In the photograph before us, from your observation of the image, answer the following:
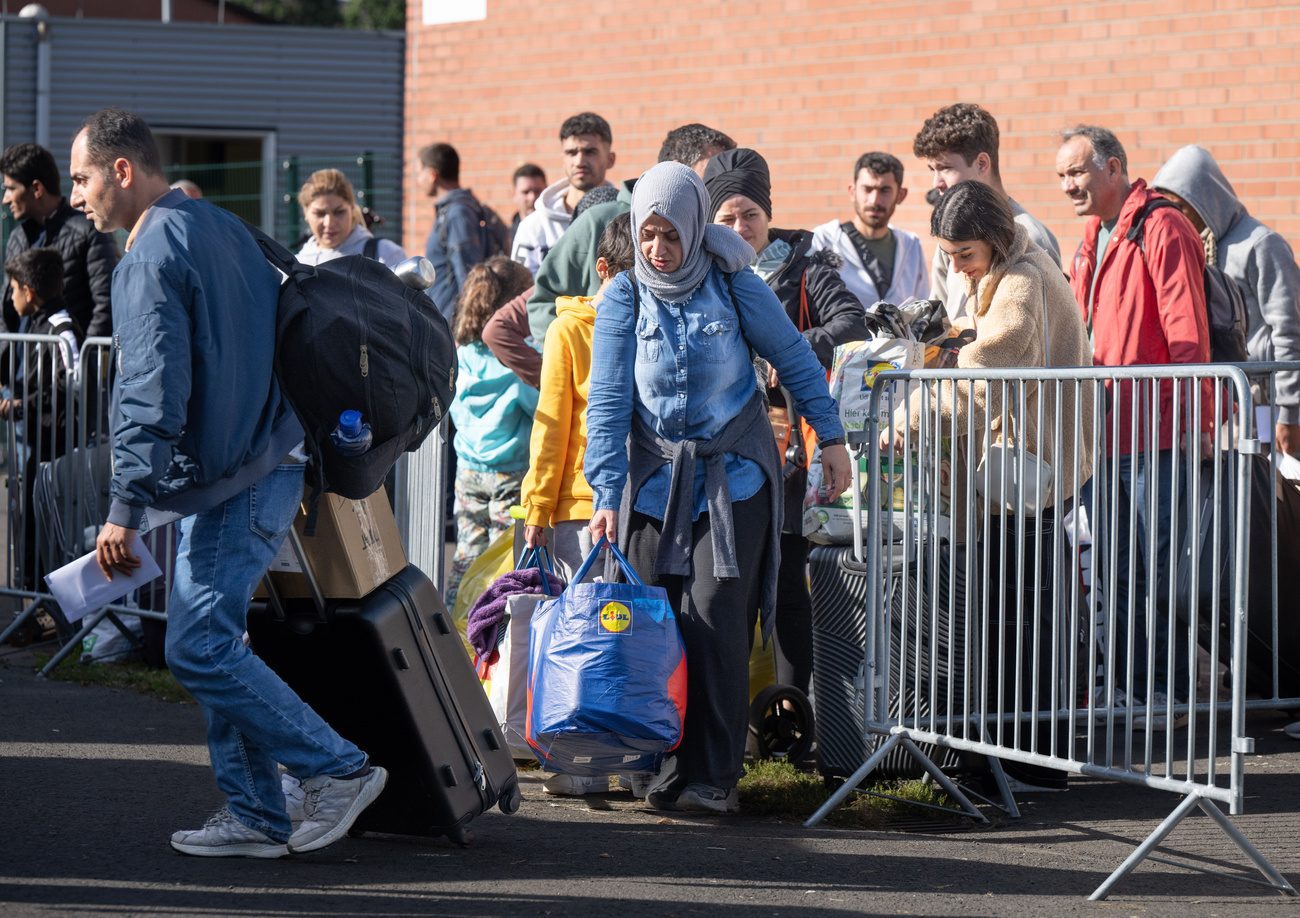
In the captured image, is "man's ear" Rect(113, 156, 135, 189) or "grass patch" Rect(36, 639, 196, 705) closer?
"man's ear" Rect(113, 156, 135, 189)

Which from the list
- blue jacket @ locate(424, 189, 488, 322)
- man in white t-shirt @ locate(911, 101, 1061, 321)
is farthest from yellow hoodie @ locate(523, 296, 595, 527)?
blue jacket @ locate(424, 189, 488, 322)

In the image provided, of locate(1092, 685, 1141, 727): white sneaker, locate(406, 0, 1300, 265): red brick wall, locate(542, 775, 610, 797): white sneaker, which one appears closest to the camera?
locate(1092, 685, 1141, 727): white sneaker

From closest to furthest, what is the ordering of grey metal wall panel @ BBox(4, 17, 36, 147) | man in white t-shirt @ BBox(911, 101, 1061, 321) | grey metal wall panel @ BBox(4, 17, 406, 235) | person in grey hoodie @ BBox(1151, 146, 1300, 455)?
1. man in white t-shirt @ BBox(911, 101, 1061, 321)
2. person in grey hoodie @ BBox(1151, 146, 1300, 455)
3. grey metal wall panel @ BBox(4, 17, 36, 147)
4. grey metal wall panel @ BBox(4, 17, 406, 235)

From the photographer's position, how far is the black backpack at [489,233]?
9.66 meters

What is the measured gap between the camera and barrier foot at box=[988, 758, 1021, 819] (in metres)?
4.69

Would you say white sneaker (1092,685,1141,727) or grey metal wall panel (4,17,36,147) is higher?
grey metal wall panel (4,17,36,147)

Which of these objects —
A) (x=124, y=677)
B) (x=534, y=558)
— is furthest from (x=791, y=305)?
(x=124, y=677)

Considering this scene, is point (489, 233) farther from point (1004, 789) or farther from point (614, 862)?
point (614, 862)

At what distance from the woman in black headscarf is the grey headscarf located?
1.89ft

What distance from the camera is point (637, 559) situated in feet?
15.5

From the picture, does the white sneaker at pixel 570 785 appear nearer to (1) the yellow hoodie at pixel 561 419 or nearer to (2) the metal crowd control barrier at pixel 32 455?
(1) the yellow hoodie at pixel 561 419

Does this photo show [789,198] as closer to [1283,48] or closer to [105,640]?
[1283,48]

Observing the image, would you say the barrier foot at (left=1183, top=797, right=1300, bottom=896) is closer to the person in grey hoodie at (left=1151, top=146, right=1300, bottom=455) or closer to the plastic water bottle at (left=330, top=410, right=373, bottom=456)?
the plastic water bottle at (left=330, top=410, right=373, bottom=456)

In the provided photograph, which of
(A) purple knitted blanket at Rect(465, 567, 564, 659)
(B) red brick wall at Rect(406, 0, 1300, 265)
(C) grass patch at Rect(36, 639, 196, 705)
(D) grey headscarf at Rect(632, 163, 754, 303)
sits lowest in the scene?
(C) grass patch at Rect(36, 639, 196, 705)
